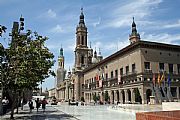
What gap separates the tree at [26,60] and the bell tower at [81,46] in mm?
94732

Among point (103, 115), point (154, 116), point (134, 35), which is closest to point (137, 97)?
point (103, 115)

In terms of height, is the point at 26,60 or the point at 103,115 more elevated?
the point at 26,60

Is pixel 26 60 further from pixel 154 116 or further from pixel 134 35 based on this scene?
pixel 134 35

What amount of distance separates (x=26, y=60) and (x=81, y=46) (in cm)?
9949

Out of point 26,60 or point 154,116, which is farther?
point 26,60

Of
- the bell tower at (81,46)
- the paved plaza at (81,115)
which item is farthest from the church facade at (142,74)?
the bell tower at (81,46)

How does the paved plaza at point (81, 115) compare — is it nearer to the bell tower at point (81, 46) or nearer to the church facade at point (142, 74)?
the church facade at point (142, 74)

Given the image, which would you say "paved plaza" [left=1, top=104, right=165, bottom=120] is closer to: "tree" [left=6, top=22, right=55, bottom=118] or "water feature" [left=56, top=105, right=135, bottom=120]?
"water feature" [left=56, top=105, right=135, bottom=120]

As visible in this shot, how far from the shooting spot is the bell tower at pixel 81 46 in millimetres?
119688

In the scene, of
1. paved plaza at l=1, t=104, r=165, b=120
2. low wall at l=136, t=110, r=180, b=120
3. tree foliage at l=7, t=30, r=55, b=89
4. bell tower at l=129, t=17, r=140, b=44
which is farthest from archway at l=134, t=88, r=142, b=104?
bell tower at l=129, t=17, r=140, b=44

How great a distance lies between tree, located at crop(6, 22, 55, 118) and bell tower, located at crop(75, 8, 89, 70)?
94732mm

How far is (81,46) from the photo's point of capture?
12156 cm

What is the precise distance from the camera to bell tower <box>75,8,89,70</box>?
120m

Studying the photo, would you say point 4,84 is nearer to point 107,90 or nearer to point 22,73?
point 22,73
